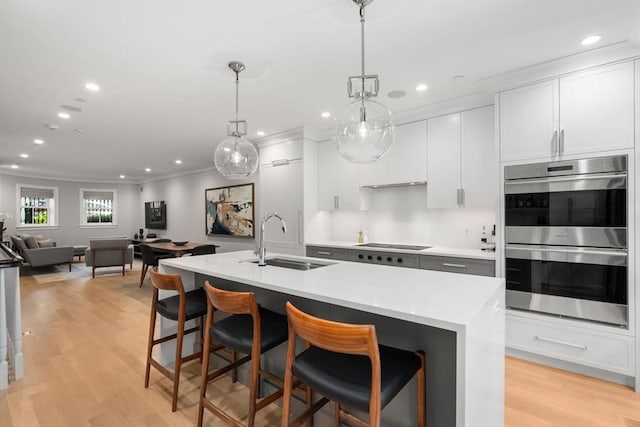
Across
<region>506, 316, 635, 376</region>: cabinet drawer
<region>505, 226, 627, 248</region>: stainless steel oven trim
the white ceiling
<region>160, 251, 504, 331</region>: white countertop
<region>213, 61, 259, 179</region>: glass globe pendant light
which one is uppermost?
the white ceiling

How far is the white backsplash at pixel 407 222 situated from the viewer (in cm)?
362

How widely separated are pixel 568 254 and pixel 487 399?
1.79 meters

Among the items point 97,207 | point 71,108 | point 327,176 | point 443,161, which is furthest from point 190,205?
point 443,161

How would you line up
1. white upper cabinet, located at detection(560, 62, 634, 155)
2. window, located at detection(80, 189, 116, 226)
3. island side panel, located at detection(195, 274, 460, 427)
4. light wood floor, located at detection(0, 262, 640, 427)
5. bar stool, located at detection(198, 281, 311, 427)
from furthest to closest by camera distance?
window, located at detection(80, 189, 116, 226) → white upper cabinet, located at detection(560, 62, 634, 155) → light wood floor, located at detection(0, 262, 640, 427) → bar stool, located at detection(198, 281, 311, 427) → island side panel, located at detection(195, 274, 460, 427)

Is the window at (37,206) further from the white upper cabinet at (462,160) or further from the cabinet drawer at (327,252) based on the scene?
the white upper cabinet at (462,160)

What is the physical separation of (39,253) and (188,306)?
6775mm

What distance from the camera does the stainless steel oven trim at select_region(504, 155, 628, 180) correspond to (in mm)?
2330

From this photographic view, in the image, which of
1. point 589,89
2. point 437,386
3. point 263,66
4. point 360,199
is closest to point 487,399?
point 437,386

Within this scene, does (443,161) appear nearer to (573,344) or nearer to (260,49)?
(573,344)

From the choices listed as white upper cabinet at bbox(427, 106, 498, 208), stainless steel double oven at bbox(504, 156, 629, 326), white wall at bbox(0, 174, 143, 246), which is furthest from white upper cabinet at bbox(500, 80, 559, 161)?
white wall at bbox(0, 174, 143, 246)

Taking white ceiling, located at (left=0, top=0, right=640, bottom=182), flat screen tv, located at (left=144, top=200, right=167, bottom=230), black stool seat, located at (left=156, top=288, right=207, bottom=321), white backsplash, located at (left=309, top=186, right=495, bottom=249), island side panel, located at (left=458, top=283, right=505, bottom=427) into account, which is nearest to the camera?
island side panel, located at (left=458, top=283, right=505, bottom=427)

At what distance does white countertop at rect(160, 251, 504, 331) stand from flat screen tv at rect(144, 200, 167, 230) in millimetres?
7366

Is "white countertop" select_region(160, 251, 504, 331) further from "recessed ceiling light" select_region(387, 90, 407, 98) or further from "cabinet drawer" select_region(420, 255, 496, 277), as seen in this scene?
"recessed ceiling light" select_region(387, 90, 407, 98)

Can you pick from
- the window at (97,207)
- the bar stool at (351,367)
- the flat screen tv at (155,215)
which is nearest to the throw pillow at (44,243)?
the window at (97,207)
